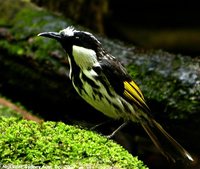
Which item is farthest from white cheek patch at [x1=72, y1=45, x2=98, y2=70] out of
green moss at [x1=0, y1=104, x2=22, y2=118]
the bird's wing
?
green moss at [x1=0, y1=104, x2=22, y2=118]

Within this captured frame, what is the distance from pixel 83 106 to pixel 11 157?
3.18m

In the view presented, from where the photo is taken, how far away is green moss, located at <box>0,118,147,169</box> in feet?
10.9

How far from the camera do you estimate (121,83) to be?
4711 mm

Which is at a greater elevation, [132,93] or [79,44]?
[79,44]

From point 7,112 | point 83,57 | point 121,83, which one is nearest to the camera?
point 83,57

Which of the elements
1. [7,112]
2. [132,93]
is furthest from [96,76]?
[7,112]

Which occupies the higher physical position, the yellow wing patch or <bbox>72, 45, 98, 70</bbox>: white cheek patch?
<bbox>72, 45, 98, 70</bbox>: white cheek patch

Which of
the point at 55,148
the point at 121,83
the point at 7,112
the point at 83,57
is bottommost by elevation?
the point at 7,112

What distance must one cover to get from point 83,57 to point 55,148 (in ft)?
4.16

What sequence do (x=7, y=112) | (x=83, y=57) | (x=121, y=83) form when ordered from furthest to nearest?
1. (x=7, y=112)
2. (x=121, y=83)
3. (x=83, y=57)

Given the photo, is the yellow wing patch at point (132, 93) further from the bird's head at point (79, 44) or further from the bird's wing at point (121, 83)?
the bird's head at point (79, 44)

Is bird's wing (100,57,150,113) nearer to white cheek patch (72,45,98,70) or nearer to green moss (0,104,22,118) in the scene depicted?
white cheek patch (72,45,98,70)

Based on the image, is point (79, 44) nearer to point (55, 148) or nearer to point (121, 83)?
point (121, 83)

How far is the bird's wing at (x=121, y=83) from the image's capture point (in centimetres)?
462
